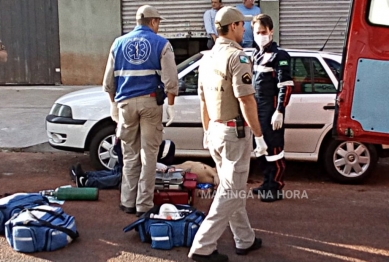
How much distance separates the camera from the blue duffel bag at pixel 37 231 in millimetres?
4715

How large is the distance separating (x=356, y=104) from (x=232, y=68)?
145 centimetres

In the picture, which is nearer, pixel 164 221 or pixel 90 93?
pixel 164 221

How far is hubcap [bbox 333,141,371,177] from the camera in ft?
22.6

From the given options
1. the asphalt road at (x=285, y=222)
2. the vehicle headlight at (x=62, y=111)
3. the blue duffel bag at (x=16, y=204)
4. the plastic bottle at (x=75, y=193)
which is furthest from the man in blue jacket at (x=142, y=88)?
the vehicle headlight at (x=62, y=111)

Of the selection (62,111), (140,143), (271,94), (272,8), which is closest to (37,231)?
(140,143)

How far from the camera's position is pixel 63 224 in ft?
16.1

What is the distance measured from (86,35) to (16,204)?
9086mm

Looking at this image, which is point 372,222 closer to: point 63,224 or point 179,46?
point 63,224

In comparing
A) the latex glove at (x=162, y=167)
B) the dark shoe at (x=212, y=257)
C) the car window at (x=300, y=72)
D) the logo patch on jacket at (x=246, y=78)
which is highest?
the logo patch on jacket at (x=246, y=78)

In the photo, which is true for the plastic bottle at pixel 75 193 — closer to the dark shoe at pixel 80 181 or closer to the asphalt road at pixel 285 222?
the asphalt road at pixel 285 222

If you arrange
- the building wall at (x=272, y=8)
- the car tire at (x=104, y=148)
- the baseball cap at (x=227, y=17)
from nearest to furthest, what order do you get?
the baseball cap at (x=227, y=17), the car tire at (x=104, y=148), the building wall at (x=272, y=8)

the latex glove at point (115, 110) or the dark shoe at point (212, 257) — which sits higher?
the latex glove at point (115, 110)

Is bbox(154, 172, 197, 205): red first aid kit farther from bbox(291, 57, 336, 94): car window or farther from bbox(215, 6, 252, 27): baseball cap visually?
bbox(215, 6, 252, 27): baseball cap

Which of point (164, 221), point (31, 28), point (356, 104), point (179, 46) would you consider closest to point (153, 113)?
point (164, 221)
